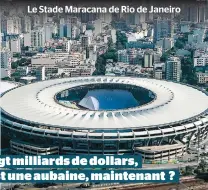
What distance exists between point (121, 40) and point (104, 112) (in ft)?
174

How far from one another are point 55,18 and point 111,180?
8657cm

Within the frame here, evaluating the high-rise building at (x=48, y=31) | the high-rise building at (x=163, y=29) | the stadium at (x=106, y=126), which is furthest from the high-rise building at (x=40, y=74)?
the high-rise building at (x=163, y=29)

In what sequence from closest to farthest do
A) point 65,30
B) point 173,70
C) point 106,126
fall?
point 106,126 → point 173,70 → point 65,30

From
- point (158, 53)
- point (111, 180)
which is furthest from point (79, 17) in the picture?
point (111, 180)

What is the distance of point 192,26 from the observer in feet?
321

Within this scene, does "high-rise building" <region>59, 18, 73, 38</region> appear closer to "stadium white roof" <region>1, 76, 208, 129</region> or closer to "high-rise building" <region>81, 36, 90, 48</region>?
"high-rise building" <region>81, 36, 90, 48</region>

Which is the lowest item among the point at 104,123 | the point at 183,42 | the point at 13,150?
the point at 13,150

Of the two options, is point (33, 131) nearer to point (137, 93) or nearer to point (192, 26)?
point (137, 93)

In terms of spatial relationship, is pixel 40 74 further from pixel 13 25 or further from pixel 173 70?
pixel 13 25

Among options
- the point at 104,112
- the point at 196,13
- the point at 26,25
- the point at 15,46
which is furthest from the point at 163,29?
the point at 104,112

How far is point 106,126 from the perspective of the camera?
111 feet

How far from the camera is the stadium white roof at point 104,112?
113ft

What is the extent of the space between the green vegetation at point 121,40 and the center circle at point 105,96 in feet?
125

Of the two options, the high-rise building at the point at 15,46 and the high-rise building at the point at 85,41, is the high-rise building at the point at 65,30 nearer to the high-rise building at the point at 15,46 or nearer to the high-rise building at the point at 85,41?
the high-rise building at the point at 85,41
